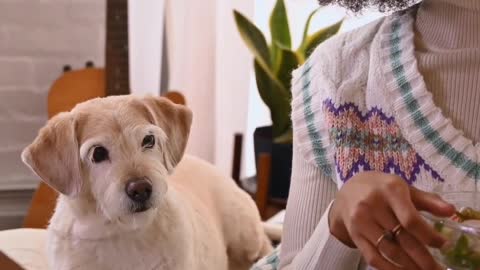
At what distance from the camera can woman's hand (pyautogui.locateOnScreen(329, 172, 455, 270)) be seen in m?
0.45

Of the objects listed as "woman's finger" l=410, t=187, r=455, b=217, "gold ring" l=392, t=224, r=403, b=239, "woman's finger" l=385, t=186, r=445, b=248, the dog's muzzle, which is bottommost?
the dog's muzzle

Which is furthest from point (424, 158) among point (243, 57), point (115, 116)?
point (243, 57)

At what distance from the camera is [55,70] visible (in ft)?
5.59

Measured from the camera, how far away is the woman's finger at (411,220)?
0.45m

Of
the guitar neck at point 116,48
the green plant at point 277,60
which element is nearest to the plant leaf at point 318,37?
the green plant at point 277,60

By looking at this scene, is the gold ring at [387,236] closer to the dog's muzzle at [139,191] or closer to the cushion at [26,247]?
the dog's muzzle at [139,191]

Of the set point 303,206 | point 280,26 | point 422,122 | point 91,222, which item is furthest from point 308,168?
point 280,26

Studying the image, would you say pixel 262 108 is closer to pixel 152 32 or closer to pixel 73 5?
pixel 152 32

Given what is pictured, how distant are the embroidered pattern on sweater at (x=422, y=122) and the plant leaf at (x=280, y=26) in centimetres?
80

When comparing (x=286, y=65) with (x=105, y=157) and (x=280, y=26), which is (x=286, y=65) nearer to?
(x=280, y=26)

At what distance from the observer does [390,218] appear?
1.60 feet

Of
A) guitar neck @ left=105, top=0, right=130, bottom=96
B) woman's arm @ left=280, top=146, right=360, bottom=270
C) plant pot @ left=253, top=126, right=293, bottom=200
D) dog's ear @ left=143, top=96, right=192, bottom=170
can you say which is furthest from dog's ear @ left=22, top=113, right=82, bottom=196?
plant pot @ left=253, top=126, right=293, bottom=200

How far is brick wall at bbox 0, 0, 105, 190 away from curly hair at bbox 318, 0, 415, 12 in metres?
1.03

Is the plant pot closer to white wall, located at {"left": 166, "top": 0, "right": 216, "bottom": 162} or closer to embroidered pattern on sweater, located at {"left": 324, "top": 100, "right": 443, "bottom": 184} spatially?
white wall, located at {"left": 166, "top": 0, "right": 216, "bottom": 162}
